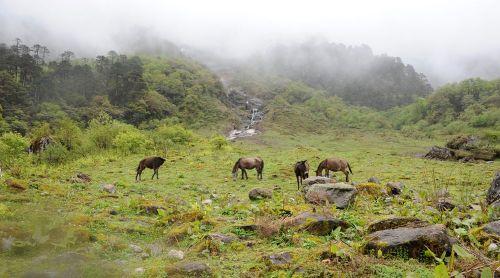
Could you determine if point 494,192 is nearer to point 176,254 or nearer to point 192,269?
point 176,254

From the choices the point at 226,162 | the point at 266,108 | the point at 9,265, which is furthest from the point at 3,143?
the point at 266,108

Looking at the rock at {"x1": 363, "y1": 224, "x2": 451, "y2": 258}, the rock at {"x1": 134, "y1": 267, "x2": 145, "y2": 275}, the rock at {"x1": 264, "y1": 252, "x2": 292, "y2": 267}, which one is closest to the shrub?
the rock at {"x1": 134, "y1": 267, "x2": 145, "y2": 275}

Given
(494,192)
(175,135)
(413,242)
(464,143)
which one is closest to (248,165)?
(494,192)

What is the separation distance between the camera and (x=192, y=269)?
24.9ft

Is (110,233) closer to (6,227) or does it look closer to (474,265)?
(6,227)

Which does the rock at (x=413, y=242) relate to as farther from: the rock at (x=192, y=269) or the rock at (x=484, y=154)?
the rock at (x=484, y=154)

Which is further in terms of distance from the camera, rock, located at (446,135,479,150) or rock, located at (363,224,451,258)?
rock, located at (446,135,479,150)

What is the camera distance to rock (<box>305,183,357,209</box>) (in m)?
13.8

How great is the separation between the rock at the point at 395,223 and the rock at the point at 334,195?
437 cm

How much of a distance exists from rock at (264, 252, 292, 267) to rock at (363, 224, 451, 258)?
1.50 meters

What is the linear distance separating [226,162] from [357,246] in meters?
29.9

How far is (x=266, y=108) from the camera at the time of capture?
15400 centimetres

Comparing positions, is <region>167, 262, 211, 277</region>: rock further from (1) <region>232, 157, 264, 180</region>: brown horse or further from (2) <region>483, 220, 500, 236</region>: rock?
(1) <region>232, 157, 264, 180</region>: brown horse

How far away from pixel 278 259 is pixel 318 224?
2.18m
